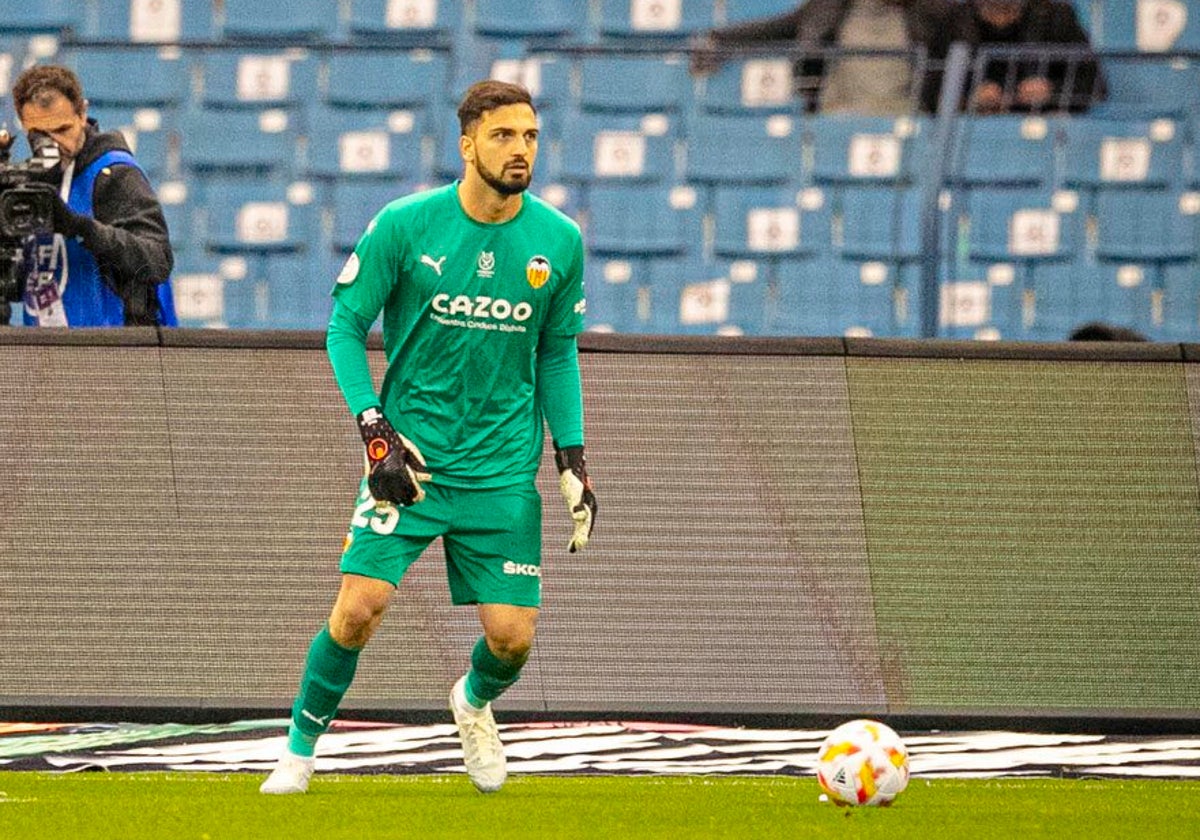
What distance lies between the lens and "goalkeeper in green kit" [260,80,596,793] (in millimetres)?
6707

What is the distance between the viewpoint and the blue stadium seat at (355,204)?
556 inches

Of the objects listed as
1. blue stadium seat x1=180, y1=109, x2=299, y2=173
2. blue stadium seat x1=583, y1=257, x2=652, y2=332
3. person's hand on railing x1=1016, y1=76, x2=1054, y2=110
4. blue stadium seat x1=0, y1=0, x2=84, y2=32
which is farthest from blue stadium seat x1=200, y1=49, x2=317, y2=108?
person's hand on railing x1=1016, y1=76, x2=1054, y2=110

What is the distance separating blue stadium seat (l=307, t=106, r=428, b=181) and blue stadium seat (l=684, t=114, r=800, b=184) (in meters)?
1.84

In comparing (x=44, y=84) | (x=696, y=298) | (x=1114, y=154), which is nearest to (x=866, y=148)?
(x=696, y=298)

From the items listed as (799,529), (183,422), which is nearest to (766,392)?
(799,529)

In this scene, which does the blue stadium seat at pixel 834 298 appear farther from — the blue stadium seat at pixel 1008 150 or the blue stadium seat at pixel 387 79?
the blue stadium seat at pixel 387 79

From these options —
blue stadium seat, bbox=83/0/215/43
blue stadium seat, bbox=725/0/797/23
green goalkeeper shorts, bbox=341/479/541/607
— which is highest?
blue stadium seat, bbox=725/0/797/23

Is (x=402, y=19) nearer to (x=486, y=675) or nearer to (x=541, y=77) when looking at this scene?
(x=541, y=77)

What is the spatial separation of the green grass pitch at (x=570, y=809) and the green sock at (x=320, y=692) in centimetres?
19

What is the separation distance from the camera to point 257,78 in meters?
14.7

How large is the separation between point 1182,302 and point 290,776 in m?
8.61

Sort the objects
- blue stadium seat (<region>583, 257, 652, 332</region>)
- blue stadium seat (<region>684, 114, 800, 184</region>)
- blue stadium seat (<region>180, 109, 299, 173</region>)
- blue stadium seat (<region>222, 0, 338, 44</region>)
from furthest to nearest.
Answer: blue stadium seat (<region>222, 0, 338, 44</region>) → blue stadium seat (<region>180, 109, 299, 173</region>) → blue stadium seat (<region>684, 114, 800, 184</region>) → blue stadium seat (<region>583, 257, 652, 332</region>)

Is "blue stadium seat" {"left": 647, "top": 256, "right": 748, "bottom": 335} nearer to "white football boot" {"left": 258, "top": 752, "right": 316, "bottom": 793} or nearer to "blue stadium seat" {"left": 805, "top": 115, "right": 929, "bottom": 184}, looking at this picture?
"blue stadium seat" {"left": 805, "top": 115, "right": 929, "bottom": 184}

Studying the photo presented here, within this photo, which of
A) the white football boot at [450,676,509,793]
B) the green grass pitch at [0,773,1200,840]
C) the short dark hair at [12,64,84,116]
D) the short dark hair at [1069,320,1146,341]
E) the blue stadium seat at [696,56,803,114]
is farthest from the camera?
the blue stadium seat at [696,56,803,114]
